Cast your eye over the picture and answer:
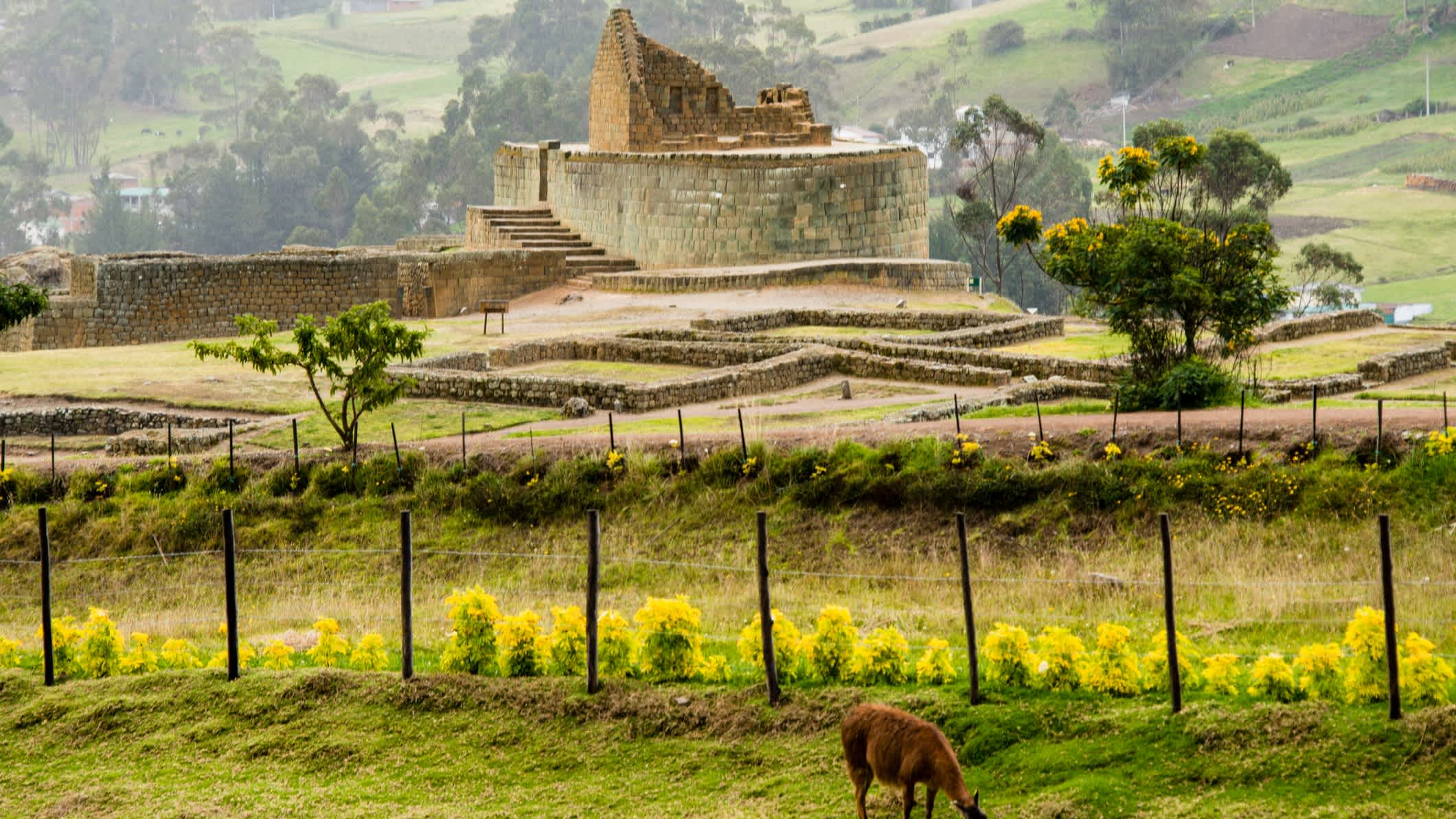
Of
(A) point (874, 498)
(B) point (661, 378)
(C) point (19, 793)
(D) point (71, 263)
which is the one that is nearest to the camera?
(C) point (19, 793)

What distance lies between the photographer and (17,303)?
2370cm

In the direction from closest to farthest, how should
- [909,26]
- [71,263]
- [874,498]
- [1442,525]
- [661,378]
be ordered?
[1442,525], [874,498], [661,378], [71,263], [909,26]

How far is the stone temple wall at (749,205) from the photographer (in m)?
42.5

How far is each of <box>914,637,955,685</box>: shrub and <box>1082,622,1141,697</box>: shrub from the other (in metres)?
0.94

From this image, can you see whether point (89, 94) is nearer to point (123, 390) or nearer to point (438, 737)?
point (123, 390)

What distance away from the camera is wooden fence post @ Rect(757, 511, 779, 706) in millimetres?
10891

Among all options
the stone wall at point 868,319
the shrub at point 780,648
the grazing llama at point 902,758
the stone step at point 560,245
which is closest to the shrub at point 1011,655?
the shrub at point 780,648

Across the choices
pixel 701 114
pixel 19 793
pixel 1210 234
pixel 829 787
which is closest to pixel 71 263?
A: pixel 701 114

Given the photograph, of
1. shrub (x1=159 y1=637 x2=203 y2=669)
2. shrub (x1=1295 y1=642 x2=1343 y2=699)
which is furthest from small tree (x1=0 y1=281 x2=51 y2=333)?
shrub (x1=1295 y1=642 x2=1343 y2=699)

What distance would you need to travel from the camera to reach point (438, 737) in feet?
36.3

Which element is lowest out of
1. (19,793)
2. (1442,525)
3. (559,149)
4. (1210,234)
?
(19,793)

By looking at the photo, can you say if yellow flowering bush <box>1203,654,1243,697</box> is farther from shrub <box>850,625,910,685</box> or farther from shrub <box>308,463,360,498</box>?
shrub <box>308,463,360,498</box>

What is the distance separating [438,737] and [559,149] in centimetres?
3721

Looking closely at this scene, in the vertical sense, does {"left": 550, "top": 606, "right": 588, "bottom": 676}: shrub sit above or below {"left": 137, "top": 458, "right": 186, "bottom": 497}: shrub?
below
